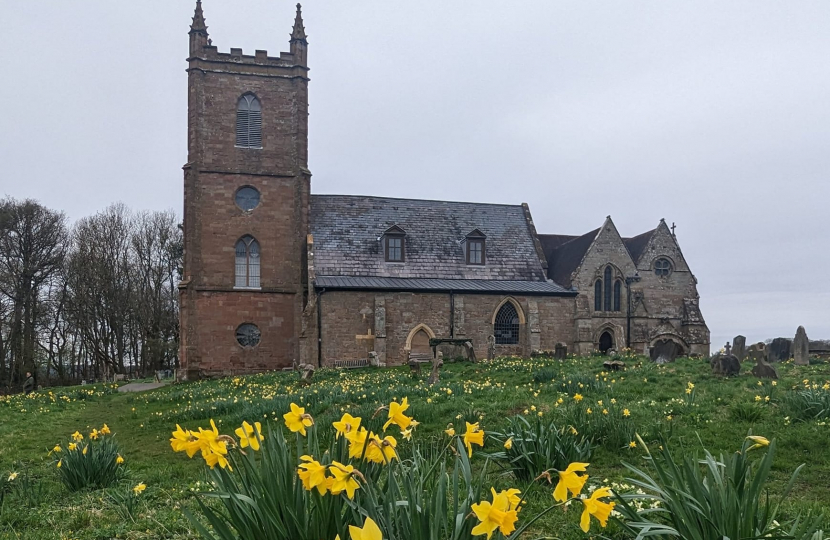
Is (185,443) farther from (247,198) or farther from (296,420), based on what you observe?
(247,198)

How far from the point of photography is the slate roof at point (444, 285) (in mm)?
27594

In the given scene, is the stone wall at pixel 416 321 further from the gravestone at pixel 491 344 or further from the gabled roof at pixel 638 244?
the gabled roof at pixel 638 244

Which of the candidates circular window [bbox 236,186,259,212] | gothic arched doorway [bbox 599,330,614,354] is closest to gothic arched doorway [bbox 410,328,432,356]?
gothic arched doorway [bbox 599,330,614,354]

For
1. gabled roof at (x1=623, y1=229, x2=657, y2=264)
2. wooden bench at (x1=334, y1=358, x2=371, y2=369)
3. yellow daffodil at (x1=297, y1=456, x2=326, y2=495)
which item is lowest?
wooden bench at (x1=334, y1=358, x2=371, y2=369)

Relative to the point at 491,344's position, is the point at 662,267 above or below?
above

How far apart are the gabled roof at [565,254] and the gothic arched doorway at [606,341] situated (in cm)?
325

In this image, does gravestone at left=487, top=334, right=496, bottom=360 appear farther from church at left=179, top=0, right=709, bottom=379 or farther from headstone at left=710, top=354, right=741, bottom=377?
headstone at left=710, top=354, right=741, bottom=377

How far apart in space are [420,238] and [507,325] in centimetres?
609

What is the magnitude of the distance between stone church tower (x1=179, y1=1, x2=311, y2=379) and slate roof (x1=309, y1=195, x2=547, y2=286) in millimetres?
1645

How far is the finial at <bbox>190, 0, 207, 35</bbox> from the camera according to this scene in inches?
1131

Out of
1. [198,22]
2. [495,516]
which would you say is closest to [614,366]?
[495,516]

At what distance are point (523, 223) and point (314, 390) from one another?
22.3 m

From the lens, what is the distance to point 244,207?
28672 mm

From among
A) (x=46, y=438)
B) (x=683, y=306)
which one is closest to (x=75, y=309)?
(x=46, y=438)
